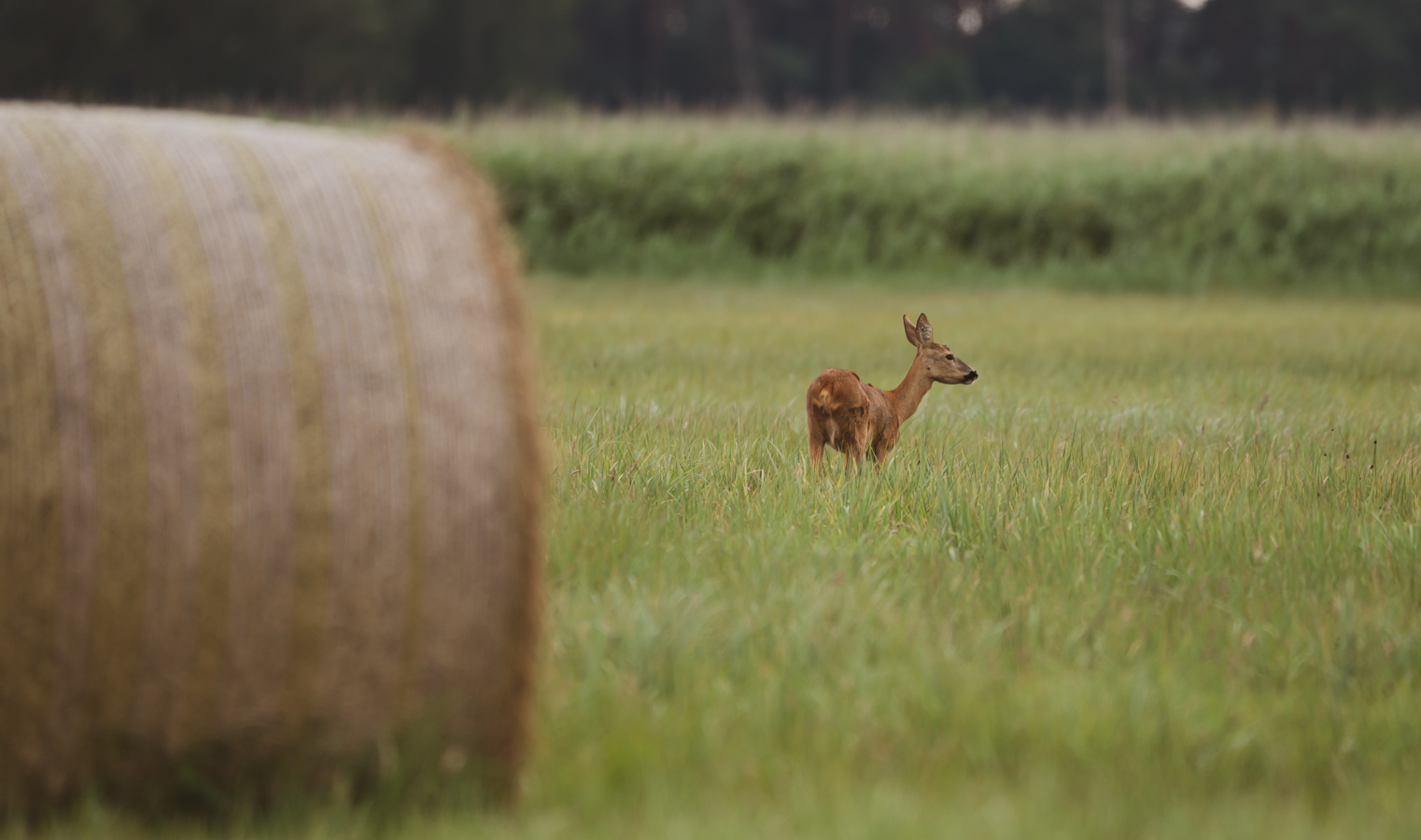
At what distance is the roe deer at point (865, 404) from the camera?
12.1 ft

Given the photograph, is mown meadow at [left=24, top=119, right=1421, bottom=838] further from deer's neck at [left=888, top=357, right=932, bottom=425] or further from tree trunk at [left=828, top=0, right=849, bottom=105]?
tree trunk at [left=828, top=0, right=849, bottom=105]

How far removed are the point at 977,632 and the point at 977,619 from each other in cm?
12

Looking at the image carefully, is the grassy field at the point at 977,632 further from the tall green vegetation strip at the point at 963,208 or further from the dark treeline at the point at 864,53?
the dark treeline at the point at 864,53

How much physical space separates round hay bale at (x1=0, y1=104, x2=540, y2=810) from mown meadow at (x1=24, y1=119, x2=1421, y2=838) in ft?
0.44

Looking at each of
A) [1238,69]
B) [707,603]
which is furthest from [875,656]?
[1238,69]

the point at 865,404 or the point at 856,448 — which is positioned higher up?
the point at 865,404

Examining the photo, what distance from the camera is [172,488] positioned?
69.2 inches

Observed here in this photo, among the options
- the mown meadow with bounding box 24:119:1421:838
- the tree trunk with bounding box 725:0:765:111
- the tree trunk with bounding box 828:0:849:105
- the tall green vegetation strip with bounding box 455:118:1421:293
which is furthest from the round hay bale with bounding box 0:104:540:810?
the tree trunk with bounding box 828:0:849:105

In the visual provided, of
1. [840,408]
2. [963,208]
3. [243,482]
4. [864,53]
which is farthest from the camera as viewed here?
[864,53]

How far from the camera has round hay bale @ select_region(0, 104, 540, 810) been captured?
1.74 meters

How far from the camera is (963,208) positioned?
43.8 ft

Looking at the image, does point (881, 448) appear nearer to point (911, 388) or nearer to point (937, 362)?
point (911, 388)

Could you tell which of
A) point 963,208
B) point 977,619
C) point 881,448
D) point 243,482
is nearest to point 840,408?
point 881,448

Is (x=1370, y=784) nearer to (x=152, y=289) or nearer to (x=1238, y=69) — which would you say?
(x=152, y=289)
